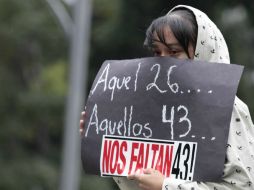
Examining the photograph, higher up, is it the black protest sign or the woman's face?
the woman's face

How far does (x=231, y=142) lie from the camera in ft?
10.9

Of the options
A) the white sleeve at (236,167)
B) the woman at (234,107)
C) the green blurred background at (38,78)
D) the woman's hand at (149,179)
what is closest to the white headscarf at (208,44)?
the woman at (234,107)

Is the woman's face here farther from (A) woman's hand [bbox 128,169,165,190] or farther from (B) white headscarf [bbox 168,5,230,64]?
(A) woman's hand [bbox 128,169,165,190]

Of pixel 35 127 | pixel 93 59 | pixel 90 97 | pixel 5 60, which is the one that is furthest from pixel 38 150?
pixel 90 97

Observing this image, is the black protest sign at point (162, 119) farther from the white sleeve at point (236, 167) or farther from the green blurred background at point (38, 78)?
the green blurred background at point (38, 78)

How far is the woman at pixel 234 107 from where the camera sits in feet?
10.8

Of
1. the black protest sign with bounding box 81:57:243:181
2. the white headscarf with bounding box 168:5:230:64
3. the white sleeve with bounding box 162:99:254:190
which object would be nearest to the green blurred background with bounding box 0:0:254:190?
the black protest sign with bounding box 81:57:243:181

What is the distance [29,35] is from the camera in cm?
2500

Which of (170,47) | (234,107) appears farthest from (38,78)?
(234,107)

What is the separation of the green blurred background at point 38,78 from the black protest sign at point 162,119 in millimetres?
14497

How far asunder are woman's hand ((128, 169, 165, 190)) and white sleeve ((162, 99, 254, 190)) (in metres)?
0.02

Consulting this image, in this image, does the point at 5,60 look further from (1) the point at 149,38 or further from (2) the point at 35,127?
(1) the point at 149,38

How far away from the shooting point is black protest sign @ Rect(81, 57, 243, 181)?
334cm

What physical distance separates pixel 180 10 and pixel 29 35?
21561 mm
